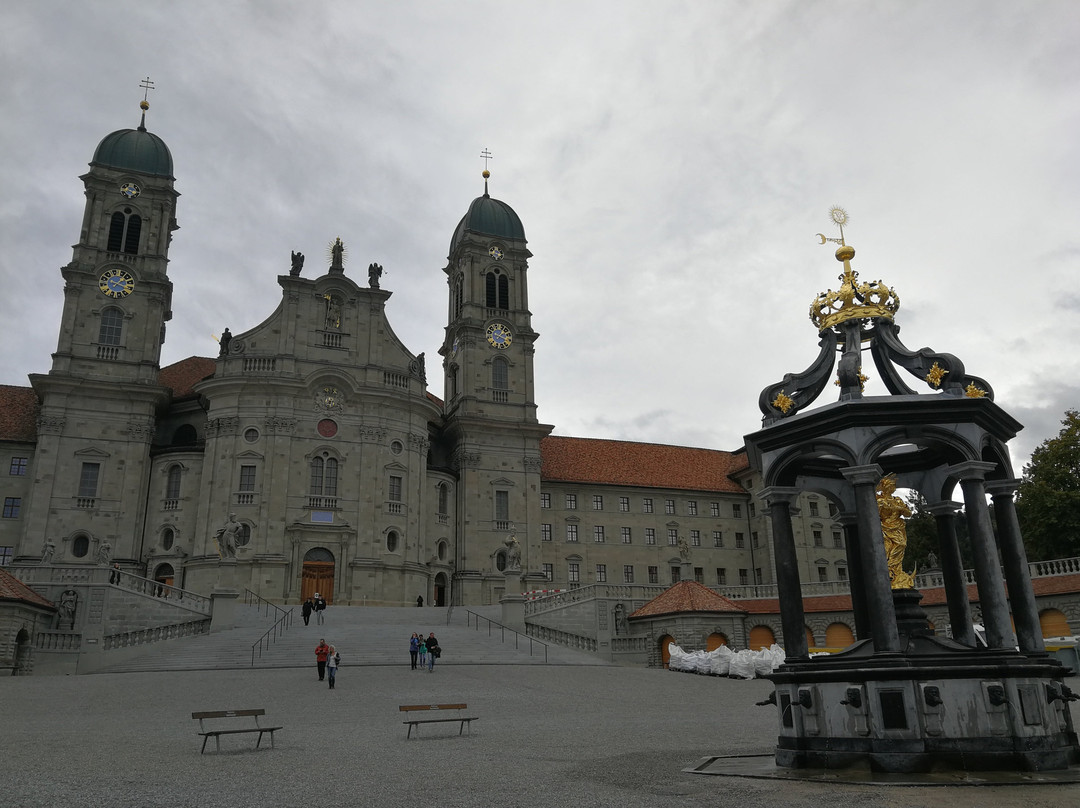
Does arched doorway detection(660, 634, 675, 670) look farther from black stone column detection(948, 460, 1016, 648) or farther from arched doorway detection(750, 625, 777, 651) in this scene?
black stone column detection(948, 460, 1016, 648)

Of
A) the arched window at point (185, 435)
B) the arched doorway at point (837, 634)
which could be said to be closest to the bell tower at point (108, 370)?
the arched window at point (185, 435)

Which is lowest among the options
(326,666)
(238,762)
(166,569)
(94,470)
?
(238,762)

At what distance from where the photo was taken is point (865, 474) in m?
13.4

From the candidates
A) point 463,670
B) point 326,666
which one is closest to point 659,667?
point 463,670

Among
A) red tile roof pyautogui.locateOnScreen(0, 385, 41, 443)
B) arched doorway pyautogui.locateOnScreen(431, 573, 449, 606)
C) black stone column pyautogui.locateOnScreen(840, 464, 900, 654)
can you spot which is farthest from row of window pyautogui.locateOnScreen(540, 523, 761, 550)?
black stone column pyautogui.locateOnScreen(840, 464, 900, 654)

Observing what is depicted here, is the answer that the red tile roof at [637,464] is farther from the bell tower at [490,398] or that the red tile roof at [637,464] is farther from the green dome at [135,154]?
the green dome at [135,154]

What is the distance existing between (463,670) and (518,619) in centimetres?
1121

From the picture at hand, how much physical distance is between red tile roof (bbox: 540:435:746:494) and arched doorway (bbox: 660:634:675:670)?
21.9m

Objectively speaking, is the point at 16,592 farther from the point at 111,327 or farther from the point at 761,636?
the point at 761,636

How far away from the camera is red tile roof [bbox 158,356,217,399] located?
58.6 meters

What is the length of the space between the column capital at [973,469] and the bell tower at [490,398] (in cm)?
4300

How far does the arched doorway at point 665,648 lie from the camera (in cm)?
4158

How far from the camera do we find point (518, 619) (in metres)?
42.6

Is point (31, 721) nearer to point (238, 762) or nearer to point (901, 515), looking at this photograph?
point (238, 762)
